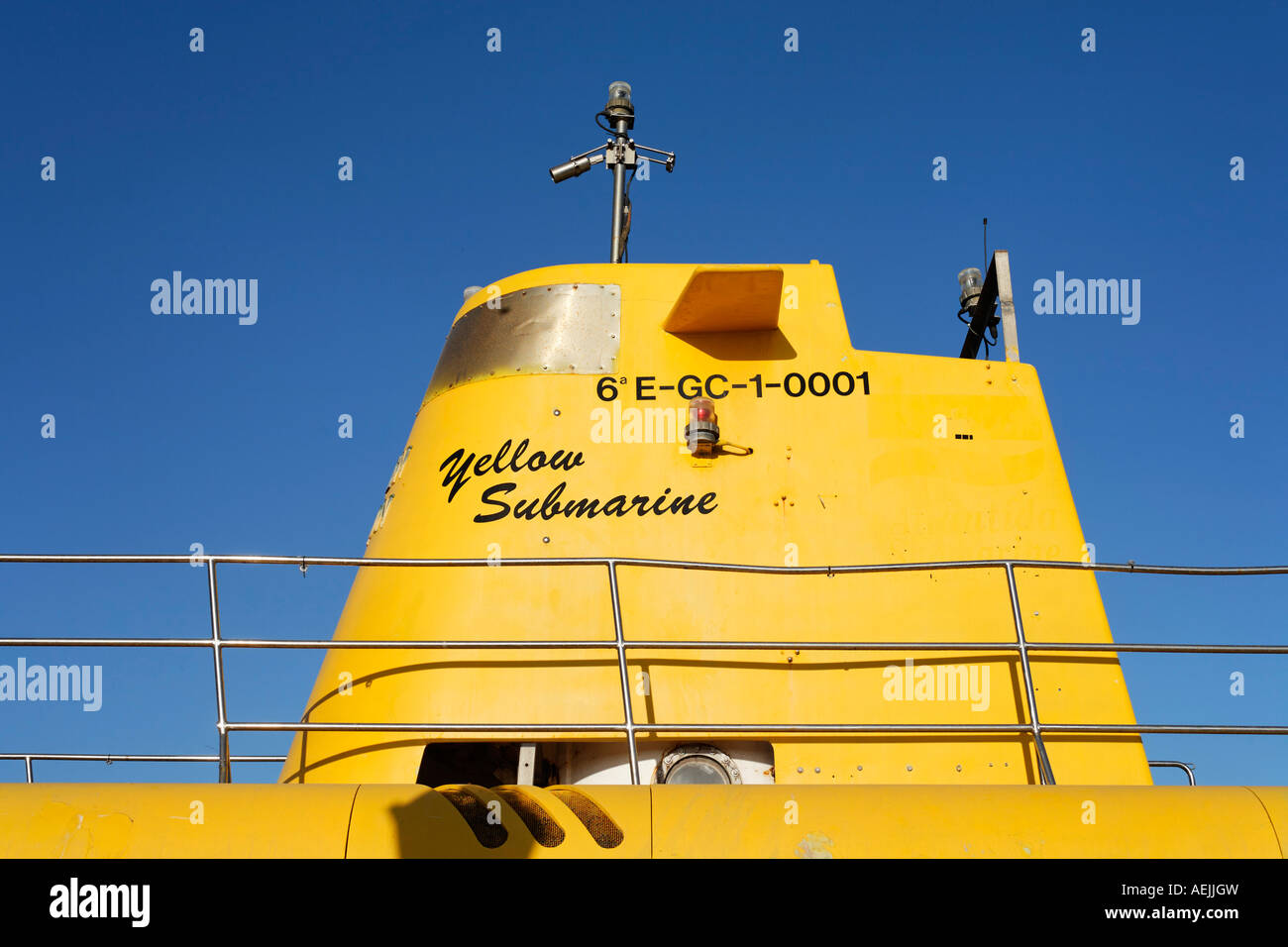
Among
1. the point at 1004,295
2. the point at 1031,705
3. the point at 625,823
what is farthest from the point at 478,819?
the point at 1004,295

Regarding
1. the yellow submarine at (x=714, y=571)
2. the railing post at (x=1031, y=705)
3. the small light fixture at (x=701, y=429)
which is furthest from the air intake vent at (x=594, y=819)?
the small light fixture at (x=701, y=429)

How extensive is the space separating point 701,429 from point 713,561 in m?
0.68

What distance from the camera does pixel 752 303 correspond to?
5961 mm

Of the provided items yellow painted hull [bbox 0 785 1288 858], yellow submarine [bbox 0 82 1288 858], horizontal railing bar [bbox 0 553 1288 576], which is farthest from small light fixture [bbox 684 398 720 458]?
yellow painted hull [bbox 0 785 1288 858]

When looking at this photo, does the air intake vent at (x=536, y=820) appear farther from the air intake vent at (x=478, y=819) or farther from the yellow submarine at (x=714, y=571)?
the yellow submarine at (x=714, y=571)

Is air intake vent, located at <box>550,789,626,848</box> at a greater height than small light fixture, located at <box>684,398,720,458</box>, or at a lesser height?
lesser

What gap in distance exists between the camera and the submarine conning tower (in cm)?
527

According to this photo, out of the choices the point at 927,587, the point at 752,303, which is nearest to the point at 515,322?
the point at 752,303

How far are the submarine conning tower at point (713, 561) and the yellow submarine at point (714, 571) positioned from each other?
14 millimetres

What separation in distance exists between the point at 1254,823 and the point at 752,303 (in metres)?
3.33

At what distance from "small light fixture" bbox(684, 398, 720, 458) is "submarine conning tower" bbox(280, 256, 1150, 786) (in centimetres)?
2

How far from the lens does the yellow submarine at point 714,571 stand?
5.21 m

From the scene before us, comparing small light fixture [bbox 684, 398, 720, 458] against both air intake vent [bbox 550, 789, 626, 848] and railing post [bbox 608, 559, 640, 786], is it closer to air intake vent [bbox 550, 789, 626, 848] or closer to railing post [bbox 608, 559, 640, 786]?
railing post [bbox 608, 559, 640, 786]
